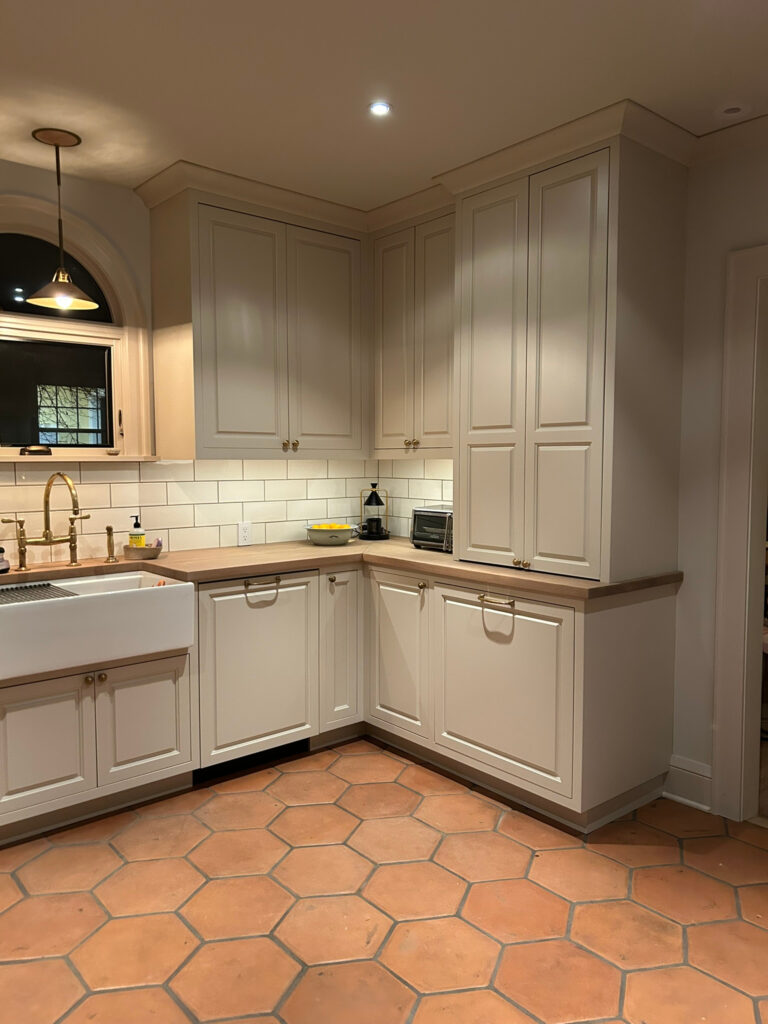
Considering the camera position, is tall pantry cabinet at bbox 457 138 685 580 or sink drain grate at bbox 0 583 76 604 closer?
tall pantry cabinet at bbox 457 138 685 580

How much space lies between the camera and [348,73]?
2324 mm

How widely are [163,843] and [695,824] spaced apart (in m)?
1.99

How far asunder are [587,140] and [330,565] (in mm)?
2021

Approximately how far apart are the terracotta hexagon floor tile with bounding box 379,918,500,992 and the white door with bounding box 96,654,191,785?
1.25 meters

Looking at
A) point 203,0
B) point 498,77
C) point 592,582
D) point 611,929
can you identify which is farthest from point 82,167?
point 611,929

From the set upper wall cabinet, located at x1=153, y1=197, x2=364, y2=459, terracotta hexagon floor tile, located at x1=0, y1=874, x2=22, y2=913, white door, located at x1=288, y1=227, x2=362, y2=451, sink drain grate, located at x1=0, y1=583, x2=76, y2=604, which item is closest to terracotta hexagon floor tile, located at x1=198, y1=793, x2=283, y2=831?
terracotta hexagon floor tile, located at x1=0, y1=874, x2=22, y2=913

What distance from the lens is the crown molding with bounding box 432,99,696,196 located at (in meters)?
2.54

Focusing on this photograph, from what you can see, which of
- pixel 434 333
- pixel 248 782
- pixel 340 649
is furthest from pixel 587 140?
pixel 248 782

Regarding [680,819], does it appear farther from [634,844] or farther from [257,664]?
[257,664]

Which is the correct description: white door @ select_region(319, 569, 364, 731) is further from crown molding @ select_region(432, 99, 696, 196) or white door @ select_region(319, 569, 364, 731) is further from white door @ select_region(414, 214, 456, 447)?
crown molding @ select_region(432, 99, 696, 196)

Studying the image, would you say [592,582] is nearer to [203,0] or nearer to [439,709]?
[439,709]

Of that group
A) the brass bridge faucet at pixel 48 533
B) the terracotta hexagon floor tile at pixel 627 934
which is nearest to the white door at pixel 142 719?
the brass bridge faucet at pixel 48 533

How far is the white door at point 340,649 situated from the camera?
346 cm

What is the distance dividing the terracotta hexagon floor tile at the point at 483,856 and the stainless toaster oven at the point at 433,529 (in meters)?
1.27
